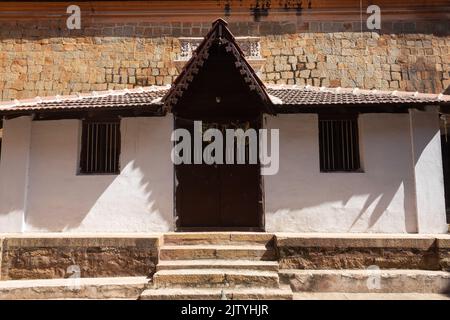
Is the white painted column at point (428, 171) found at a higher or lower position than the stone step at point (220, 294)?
higher

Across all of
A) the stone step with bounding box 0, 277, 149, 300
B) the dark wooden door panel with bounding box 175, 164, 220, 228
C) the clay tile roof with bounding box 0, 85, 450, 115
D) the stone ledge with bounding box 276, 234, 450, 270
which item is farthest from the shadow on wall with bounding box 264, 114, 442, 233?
the stone step with bounding box 0, 277, 149, 300

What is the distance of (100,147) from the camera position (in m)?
7.63

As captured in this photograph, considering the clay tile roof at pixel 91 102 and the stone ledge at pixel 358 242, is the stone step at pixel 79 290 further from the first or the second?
the clay tile roof at pixel 91 102

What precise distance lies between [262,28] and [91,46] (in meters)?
6.09

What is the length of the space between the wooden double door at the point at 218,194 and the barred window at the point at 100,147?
4.67 feet

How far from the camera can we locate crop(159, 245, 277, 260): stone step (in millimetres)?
6059

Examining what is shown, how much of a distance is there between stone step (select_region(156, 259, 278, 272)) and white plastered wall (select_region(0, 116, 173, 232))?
1.42 m

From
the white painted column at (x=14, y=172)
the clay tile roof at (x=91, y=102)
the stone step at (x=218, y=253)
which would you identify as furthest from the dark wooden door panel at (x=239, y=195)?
the white painted column at (x=14, y=172)

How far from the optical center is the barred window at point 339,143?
7430 millimetres

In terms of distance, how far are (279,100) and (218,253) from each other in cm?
348

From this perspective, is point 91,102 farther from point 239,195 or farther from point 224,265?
point 224,265

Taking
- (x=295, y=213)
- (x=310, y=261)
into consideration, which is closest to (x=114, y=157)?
(x=295, y=213)

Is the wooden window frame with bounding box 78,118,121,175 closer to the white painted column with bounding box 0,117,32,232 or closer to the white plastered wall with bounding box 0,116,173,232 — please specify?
the white plastered wall with bounding box 0,116,173,232

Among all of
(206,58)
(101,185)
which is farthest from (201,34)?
(101,185)
